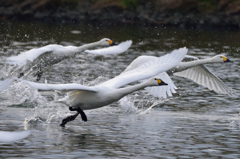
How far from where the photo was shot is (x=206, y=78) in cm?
1476

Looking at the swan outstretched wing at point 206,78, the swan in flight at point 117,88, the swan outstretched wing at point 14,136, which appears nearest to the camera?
the swan outstretched wing at point 14,136

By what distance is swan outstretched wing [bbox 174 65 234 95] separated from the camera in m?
14.3

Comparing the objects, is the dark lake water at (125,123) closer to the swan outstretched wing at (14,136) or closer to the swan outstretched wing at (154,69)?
the swan outstretched wing at (154,69)

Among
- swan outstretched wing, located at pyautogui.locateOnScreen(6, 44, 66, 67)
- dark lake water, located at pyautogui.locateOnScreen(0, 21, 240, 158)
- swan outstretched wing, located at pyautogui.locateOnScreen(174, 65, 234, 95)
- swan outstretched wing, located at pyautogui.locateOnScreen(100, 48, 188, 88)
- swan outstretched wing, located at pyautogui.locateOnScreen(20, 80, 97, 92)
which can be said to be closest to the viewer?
swan outstretched wing, located at pyautogui.locateOnScreen(20, 80, 97, 92)

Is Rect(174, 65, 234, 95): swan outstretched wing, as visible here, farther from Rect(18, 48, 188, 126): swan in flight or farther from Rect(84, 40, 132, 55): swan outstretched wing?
Rect(18, 48, 188, 126): swan in flight

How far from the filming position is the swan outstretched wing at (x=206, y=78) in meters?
14.3

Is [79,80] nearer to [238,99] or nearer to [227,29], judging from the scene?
[238,99]

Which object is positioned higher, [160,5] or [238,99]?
[160,5]

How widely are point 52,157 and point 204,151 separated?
2.31m

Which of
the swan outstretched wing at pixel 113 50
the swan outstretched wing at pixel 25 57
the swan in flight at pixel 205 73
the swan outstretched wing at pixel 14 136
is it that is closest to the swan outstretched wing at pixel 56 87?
the swan outstretched wing at pixel 14 136

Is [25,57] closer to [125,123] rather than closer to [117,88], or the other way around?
[125,123]

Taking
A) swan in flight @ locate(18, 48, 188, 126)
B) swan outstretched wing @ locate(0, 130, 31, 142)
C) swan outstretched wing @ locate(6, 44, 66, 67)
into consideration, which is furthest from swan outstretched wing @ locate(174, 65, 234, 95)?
swan outstretched wing @ locate(0, 130, 31, 142)

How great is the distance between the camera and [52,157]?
859cm

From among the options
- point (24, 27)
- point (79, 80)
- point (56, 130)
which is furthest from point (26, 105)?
point (24, 27)
